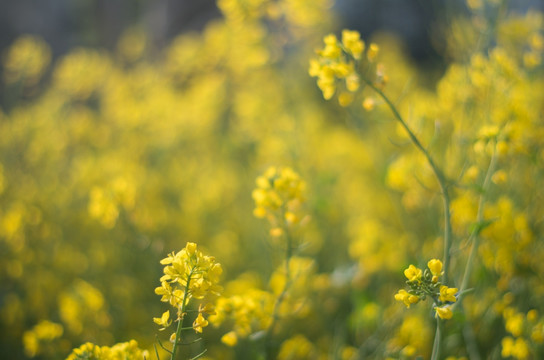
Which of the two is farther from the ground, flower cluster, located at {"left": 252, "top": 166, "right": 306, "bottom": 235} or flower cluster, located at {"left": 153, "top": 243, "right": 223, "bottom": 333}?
flower cluster, located at {"left": 252, "top": 166, "right": 306, "bottom": 235}

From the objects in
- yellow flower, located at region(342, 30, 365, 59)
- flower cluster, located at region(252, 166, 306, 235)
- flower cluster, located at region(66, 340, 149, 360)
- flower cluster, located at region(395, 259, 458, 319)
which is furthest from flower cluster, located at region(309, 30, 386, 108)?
flower cluster, located at region(66, 340, 149, 360)

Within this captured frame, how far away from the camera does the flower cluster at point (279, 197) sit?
5.63 ft

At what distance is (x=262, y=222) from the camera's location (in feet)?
10.6

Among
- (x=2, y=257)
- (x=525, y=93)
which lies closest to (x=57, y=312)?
(x=2, y=257)

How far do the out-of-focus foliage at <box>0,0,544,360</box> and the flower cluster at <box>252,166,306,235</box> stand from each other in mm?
123

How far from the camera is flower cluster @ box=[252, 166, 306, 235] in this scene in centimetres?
172

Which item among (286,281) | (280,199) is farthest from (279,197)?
(286,281)

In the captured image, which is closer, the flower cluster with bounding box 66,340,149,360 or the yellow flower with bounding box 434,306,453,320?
the yellow flower with bounding box 434,306,453,320

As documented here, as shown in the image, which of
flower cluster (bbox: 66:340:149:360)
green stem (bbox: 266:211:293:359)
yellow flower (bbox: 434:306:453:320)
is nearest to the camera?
yellow flower (bbox: 434:306:453:320)

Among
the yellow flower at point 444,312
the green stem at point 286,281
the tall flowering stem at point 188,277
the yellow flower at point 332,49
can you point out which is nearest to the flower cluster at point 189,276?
the tall flowering stem at point 188,277

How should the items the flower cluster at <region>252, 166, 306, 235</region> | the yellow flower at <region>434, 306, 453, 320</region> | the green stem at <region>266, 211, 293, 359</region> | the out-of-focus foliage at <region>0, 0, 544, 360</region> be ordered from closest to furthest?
the yellow flower at <region>434, 306, 453, 320</region> < the green stem at <region>266, 211, 293, 359</region> < the flower cluster at <region>252, 166, 306, 235</region> < the out-of-focus foliage at <region>0, 0, 544, 360</region>

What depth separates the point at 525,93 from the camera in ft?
7.70

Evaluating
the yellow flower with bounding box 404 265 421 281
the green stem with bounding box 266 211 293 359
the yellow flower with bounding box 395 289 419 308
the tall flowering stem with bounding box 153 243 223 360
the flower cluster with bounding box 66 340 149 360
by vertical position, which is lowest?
the yellow flower with bounding box 395 289 419 308

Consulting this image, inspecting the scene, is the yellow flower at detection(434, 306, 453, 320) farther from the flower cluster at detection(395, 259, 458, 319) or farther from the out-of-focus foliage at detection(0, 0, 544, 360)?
the out-of-focus foliage at detection(0, 0, 544, 360)
